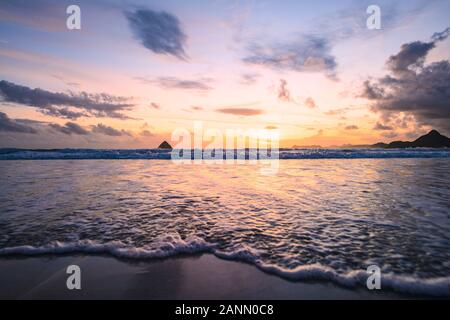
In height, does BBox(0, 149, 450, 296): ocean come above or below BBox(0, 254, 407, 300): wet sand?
above

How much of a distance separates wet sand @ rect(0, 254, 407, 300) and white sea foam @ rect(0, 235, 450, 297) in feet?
0.32

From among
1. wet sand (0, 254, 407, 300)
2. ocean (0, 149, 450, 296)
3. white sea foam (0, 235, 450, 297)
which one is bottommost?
wet sand (0, 254, 407, 300)

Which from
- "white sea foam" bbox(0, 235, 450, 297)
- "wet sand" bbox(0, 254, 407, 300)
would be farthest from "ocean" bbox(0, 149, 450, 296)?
"wet sand" bbox(0, 254, 407, 300)

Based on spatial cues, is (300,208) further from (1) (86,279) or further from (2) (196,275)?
(1) (86,279)

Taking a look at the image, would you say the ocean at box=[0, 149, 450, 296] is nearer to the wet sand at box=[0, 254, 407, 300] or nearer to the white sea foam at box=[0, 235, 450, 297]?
the white sea foam at box=[0, 235, 450, 297]

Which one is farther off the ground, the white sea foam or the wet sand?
the white sea foam

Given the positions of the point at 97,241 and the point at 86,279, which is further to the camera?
the point at 97,241

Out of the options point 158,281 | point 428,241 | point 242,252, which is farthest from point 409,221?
point 158,281

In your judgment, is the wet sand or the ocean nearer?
the wet sand

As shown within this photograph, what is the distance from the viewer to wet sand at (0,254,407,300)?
244 cm

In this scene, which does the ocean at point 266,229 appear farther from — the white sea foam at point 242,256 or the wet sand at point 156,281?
the wet sand at point 156,281

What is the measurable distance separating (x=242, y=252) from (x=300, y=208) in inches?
103

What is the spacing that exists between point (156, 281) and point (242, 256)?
3.64 feet

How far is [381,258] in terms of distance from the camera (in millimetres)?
3055
